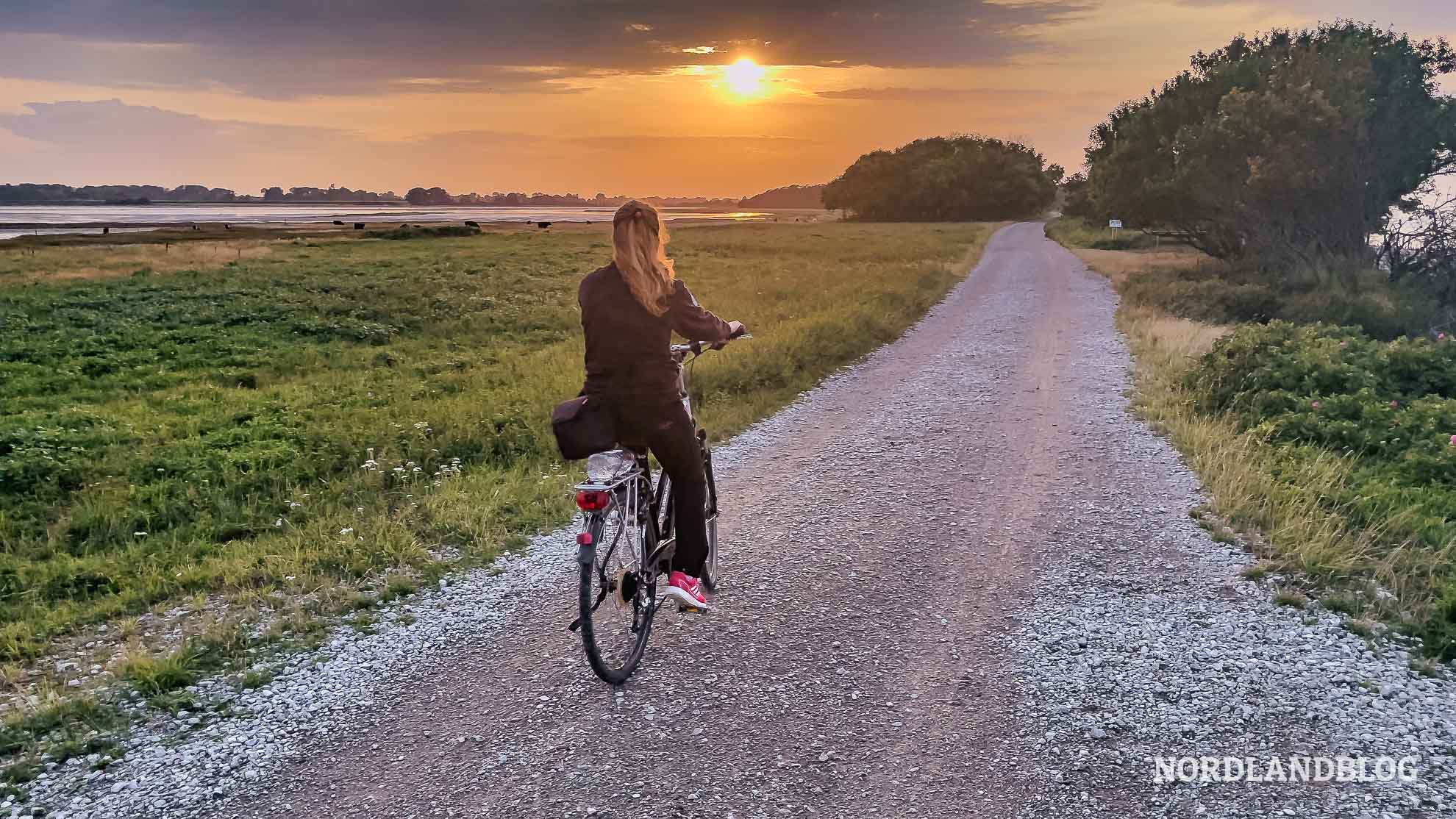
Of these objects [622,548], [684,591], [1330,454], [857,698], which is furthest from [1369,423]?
[622,548]

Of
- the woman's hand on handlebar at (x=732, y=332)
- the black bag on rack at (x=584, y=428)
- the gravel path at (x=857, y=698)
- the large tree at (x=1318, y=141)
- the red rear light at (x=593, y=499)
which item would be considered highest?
the large tree at (x=1318, y=141)

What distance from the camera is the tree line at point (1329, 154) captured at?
87.0 ft

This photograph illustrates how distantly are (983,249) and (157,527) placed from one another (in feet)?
160

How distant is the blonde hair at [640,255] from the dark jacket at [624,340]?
71mm

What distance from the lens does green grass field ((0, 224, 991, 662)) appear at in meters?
6.41

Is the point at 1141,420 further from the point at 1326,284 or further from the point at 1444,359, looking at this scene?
the point at 1326,284

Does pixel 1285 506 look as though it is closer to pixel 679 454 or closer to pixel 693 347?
pixel 693 347

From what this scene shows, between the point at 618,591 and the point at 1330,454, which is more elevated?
the point at 618,591

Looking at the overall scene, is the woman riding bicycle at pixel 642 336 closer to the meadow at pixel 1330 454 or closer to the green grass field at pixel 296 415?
the green grass field at pixel 296 415

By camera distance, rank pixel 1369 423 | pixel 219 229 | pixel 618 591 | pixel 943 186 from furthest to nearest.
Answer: pixel 943 186 → pixel 219 229 → pixel 1369 423 → pixel 618 591

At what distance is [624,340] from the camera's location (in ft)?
13.9

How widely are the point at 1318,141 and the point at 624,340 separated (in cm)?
3099

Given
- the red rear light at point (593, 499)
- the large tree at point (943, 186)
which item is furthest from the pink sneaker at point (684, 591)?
the large tree at point (943, 186)

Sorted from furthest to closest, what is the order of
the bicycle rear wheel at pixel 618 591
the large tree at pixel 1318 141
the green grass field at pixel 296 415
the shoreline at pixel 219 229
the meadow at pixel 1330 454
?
1. the shoreline at pixel 219 229
2. the large tree at pixel 1318 141
3. the green grass field at pixel 296 415
4. the meadow at pixel 1330 454
5. the bicycle rear wheel at pixel 618 591
